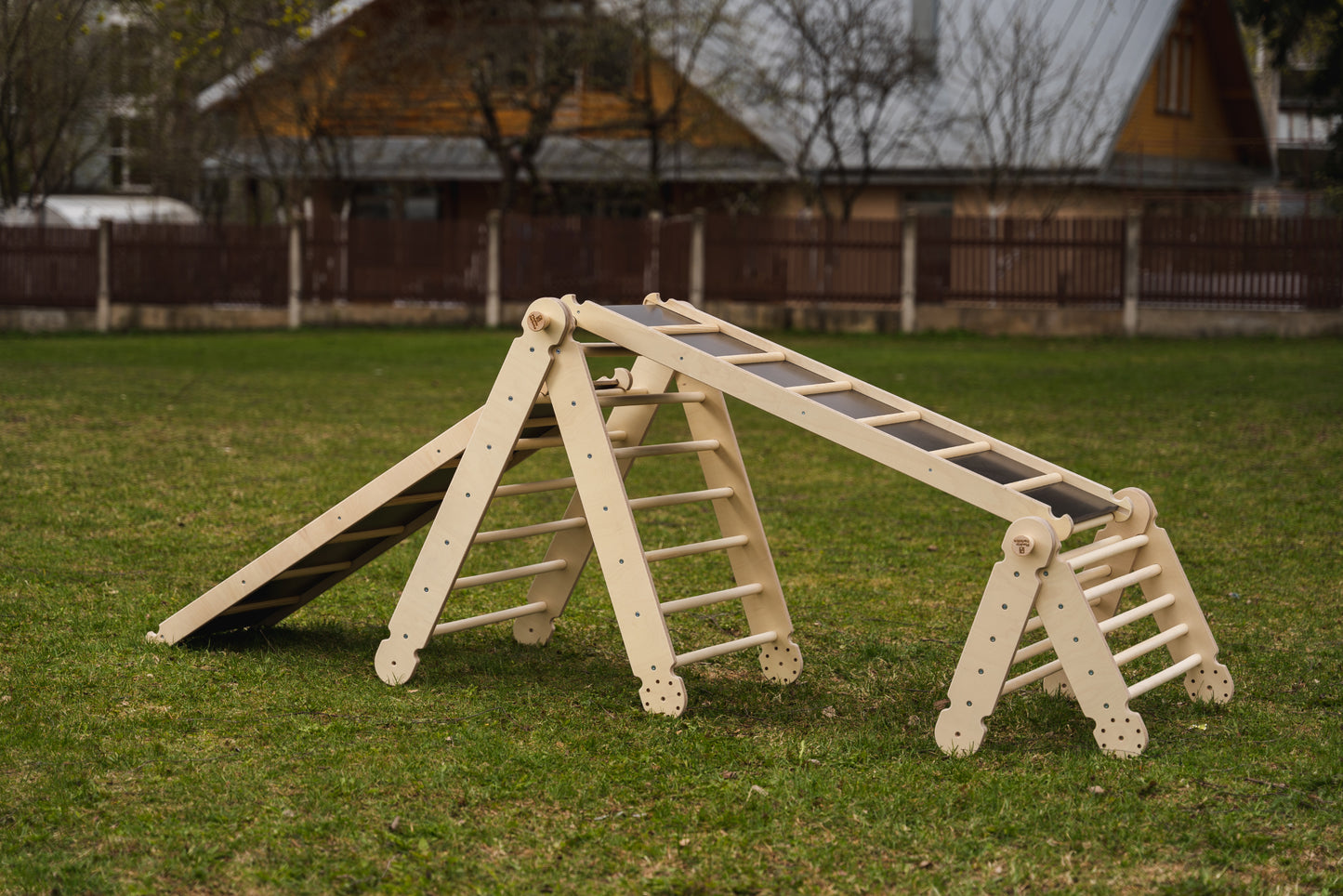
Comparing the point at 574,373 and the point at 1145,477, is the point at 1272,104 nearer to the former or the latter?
the point at 1145,477

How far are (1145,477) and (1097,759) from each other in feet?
21.2

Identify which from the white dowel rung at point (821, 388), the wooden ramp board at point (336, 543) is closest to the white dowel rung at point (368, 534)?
the wooden ramp board at point (336, 543)

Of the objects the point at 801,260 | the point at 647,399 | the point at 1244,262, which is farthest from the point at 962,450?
the point at 801,260

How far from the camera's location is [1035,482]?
4746mm

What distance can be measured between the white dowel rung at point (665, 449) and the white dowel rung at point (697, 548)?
1.11ft

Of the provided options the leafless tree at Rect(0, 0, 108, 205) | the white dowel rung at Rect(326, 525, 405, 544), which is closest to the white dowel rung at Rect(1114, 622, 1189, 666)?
the white dowel rung at Rect(326, 525, 405, 544)

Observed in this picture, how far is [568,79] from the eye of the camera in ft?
103

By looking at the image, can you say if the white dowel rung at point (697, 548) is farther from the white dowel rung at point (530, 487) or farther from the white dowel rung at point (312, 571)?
the white dowel rung at point (312, 571)

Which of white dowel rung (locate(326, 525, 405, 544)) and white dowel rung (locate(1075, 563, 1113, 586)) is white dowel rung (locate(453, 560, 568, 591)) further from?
white dowel rung (locate(1075, 563, 1113, 586))

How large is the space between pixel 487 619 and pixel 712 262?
21.2 meters

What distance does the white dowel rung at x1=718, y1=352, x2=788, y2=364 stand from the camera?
4.91m

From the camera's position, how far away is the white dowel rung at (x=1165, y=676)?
4.51m

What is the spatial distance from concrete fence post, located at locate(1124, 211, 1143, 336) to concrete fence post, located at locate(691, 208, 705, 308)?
7155 mm

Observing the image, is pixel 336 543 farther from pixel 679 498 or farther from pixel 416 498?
pixel 679 498
